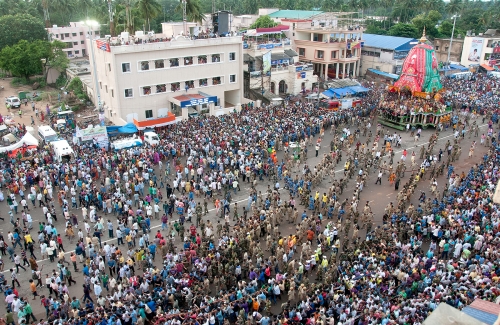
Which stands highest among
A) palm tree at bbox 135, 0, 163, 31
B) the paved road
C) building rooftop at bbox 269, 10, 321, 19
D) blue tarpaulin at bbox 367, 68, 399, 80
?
palm tree at bbox 135, 0, 163, 31

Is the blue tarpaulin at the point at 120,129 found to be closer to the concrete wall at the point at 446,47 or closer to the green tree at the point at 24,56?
the green tree at the point at 24,56

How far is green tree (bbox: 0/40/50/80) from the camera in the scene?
51.8 meters

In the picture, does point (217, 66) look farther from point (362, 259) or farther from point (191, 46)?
point (362, 259)

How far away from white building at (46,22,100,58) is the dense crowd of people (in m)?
46.4

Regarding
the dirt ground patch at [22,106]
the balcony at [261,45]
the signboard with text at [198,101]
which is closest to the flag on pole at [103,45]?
the signboard with text at [198,101]

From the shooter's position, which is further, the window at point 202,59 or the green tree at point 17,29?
the green tree at point 17,29

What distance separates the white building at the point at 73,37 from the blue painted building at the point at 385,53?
43020 mm

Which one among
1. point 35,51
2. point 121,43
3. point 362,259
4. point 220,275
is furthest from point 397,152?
point 35,51

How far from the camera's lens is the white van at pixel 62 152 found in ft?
91.0

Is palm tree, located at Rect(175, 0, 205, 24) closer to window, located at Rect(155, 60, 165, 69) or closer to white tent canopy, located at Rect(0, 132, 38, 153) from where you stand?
window, located at Rect(155, 60, 165, 69)

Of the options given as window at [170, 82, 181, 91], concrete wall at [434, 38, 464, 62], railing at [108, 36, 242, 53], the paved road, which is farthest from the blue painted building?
window at [170, 82, 181, 91]

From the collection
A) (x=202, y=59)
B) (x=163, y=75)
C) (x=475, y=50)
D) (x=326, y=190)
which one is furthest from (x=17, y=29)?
(x=475, y=50)

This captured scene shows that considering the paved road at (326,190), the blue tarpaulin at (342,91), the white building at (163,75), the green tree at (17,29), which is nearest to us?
the paved road at (326,190)

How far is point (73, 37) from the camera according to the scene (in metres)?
69.4
